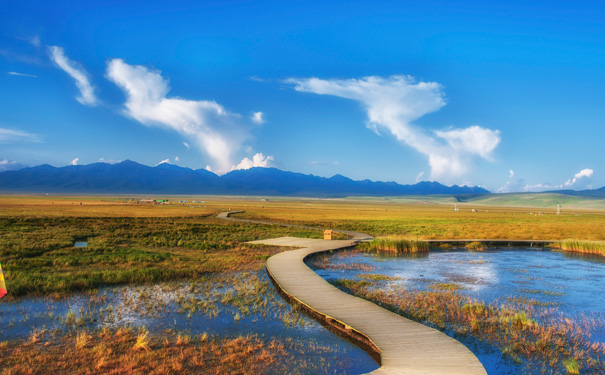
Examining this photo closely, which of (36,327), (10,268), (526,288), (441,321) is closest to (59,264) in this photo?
(10,268)

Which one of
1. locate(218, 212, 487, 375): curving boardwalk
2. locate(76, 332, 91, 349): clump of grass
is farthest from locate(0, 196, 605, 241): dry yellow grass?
locate(76, 332, 91, 349): clump of grass

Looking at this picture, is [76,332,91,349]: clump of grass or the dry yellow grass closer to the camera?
[76,332,91,349]: clump of grass

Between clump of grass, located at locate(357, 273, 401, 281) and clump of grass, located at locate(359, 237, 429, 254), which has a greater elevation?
clump of grass, located at locate(359, 237, 429, 254)

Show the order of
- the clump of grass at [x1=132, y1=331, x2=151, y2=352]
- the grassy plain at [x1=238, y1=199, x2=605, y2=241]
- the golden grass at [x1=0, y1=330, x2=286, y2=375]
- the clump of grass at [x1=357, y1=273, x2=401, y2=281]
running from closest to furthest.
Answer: the golden grass at [x1=0, y1=330, x2=286, y2=375] < the clump of grass at [x1=132, y1=331, x2=151, y2=352] < the clump of grass at [x1=357, y1=273, x2=401, y2=281] < the grassy plain at [x1=238, y1=199, x2=605, y2=241]

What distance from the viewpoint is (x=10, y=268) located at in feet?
61.2

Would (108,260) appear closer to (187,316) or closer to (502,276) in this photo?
(187,316)

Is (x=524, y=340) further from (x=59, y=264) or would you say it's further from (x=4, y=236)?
(x=4, y=236)

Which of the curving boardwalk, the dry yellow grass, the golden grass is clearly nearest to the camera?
the curving boardwalk

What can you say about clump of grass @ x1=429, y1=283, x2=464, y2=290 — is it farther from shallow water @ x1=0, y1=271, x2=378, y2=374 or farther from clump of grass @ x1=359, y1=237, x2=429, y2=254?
clump of grass @ x1=359, y1=237, x2=429, y2=254

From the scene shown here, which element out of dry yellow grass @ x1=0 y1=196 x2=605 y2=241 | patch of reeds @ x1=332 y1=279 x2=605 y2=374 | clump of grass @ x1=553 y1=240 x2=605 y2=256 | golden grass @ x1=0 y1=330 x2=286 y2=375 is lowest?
dry yellow grass @ x1=0 y1=196 x2=605 y2=241

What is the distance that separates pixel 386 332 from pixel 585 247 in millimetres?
25694

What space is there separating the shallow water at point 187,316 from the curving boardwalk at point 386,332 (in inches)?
18.0

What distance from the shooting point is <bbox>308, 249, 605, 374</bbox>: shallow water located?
1321 cm

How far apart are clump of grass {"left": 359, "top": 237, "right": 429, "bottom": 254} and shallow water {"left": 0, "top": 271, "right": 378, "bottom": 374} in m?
14.1
